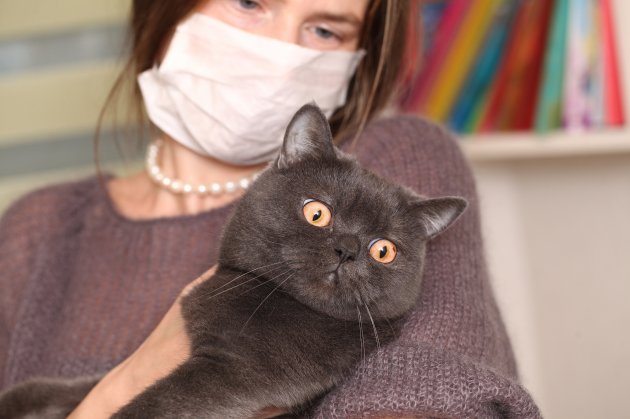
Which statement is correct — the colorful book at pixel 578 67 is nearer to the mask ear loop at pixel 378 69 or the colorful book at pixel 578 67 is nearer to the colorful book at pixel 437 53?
the colorful book at pixel 437 53

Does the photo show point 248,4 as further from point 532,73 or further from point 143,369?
point 532,73

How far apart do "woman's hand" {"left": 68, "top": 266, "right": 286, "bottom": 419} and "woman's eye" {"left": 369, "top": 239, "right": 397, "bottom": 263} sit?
0.24m

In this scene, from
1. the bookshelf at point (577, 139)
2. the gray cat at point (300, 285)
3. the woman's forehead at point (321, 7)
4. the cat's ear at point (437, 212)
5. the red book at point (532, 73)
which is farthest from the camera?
the red book at point (532, 73)

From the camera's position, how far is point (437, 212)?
40.7 inches

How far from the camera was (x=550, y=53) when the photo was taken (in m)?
1.71

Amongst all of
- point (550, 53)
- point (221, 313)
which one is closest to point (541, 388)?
point (550, 53)

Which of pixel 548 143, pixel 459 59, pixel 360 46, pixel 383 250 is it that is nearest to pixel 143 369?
pixel 383 250

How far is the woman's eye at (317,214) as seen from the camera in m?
0.97

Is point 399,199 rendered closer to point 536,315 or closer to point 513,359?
point 513,359

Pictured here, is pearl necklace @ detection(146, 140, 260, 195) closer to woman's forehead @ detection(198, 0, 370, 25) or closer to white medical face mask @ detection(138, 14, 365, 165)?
white medical face mask @ detection(138, 14, 365, 165)

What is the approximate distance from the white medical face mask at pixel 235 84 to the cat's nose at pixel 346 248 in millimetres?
396

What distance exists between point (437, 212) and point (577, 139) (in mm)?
798

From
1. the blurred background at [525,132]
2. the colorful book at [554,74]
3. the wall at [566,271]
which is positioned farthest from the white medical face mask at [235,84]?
the wall at [566,271]

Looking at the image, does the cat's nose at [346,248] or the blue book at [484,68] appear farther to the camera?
the blue book at [484,68]
